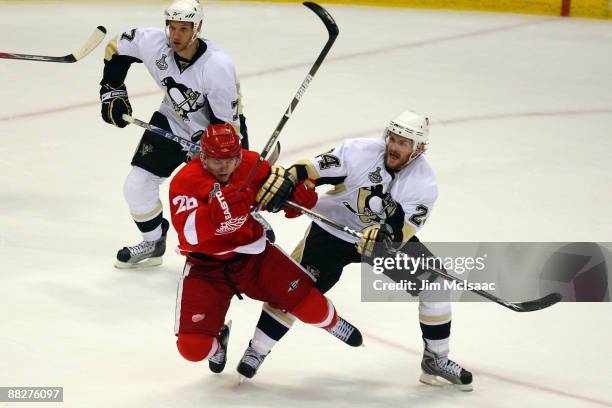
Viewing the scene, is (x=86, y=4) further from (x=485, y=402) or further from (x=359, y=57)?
(x=485, y=402)

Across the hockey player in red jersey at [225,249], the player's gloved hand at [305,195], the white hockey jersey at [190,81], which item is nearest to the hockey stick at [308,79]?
the white hockey jersey at [190,81]

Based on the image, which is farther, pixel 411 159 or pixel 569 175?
pixel 569 175

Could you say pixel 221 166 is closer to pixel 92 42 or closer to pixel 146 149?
pixel 146 149

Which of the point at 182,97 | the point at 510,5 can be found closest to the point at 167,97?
the point at 182,97

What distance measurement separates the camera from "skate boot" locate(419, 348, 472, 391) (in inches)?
141

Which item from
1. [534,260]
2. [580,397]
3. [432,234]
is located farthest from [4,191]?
[580,397]

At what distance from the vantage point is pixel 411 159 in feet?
11.7

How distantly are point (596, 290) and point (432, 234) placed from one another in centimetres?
81

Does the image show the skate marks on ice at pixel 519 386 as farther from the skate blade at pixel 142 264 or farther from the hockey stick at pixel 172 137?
the skate blade at pixel 142 264

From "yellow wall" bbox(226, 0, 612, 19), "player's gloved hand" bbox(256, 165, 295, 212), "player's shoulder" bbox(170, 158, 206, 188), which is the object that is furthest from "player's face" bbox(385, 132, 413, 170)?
Answer: "yellow wall" bbox(226, 0, 612, 19)

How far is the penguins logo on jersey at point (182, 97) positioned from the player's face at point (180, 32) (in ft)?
0.51

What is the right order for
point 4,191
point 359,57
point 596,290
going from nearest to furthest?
point 596,290 → point 4,191 → point 359,57

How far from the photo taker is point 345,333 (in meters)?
3.60

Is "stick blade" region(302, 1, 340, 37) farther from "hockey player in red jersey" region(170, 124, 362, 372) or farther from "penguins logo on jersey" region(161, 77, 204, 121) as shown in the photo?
"hockey player in red jersey" region(170, 124, 362, 372)
